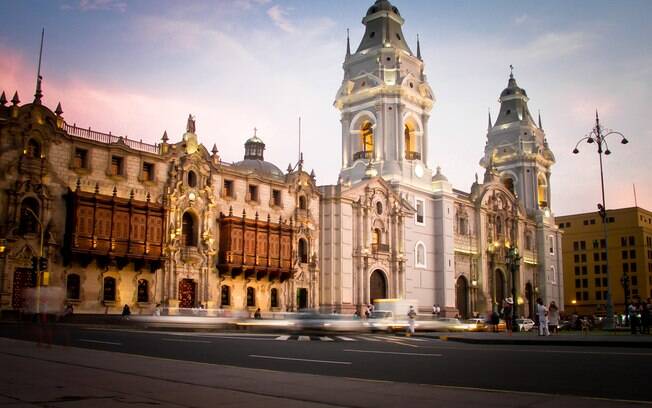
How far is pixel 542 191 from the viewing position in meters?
81.8

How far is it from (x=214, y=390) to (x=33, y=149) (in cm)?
3293

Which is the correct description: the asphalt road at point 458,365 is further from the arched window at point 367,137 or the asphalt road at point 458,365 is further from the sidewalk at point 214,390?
the arched window at point 367,137

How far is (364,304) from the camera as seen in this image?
5375 centimetres

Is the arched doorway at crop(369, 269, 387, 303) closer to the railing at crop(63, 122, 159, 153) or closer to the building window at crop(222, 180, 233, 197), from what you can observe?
the building window at crop(222, 180, 233, 197)

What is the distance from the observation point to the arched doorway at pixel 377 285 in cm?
5554

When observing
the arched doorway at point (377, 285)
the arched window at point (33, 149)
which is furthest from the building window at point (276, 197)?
the arched window at point (33, 149)

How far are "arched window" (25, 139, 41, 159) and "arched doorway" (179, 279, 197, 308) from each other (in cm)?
1169

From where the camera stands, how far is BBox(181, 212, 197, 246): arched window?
44.1 metres

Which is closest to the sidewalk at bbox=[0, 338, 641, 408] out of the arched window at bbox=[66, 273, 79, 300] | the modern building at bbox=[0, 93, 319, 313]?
the modern building at bbox=[0, 93, 319, 313]

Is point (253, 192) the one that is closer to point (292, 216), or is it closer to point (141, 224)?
point (292, 216)

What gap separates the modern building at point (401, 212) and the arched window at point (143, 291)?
15632mm

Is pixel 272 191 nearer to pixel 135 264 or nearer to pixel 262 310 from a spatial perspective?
pixel 262 310

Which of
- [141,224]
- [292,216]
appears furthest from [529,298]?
[141,224]

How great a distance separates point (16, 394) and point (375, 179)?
162ft
